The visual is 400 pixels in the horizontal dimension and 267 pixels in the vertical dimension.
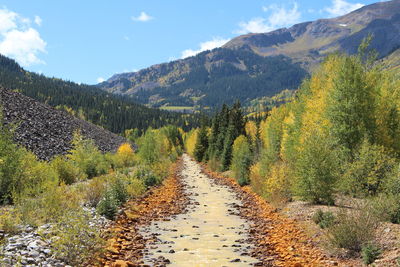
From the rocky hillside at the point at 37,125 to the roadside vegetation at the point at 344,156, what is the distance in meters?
23.4

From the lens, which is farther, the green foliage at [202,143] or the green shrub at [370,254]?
the green foliage at [202,143]

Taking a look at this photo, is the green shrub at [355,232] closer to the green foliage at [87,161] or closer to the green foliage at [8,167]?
the green foliage at [8,167]

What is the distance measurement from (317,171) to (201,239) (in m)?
7.77

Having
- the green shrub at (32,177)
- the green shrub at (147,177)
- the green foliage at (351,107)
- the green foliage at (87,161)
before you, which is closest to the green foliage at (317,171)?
Result: the green foliage at (351,107)

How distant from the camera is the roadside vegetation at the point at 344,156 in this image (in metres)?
12.0

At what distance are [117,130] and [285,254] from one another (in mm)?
182068

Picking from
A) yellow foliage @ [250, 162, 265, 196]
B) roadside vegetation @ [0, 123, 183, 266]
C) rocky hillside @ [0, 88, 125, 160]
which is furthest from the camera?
rocky hillside @ [0, 88, 125, 160]

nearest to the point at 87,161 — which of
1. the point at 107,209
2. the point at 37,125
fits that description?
the point at 37,125

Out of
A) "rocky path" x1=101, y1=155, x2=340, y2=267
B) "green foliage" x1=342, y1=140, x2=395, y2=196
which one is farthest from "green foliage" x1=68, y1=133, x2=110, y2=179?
"green foliage" x1=342, y1=140, x2=395, y2=196

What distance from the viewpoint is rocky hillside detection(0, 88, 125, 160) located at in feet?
126

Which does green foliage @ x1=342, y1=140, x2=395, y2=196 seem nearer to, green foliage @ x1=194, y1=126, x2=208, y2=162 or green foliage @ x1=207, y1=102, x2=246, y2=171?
green foliage @ x1=207, y1=102, x2=246, y2=171

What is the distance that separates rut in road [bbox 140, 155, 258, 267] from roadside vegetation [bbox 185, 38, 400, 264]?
3.32 m

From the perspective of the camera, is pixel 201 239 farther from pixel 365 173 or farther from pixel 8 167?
pixel 8 167

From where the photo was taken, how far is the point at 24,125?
139 feet
